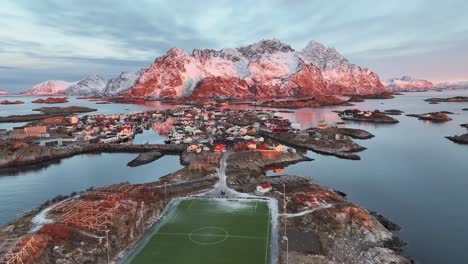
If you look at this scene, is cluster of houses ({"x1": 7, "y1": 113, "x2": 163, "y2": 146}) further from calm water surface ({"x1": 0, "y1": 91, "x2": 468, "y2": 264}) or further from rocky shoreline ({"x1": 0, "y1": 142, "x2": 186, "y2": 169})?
calm water surface ({"x1": 0, "y1": 91, "x2": 468, "y2": 264})

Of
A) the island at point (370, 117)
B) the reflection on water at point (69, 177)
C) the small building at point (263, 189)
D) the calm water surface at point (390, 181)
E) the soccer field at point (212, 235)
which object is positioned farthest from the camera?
the island at point (370, 117)

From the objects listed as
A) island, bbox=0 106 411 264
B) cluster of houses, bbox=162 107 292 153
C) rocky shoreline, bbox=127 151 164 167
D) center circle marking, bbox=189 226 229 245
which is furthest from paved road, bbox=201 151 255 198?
rocky shoreline, bbox=127 151 164 167

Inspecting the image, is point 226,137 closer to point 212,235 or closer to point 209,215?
point 209,215

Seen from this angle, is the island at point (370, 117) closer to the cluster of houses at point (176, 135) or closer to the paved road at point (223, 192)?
the cluster of houses at point (176, 135)

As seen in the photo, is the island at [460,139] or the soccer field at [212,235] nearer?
the soccer field at [212,235]

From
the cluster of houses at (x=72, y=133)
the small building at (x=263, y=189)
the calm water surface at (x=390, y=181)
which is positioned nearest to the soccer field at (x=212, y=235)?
the small building at (x=263, y=189)

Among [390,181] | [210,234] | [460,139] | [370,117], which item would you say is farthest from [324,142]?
[370,117]

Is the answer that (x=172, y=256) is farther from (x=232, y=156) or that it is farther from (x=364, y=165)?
(x=364, y=165)

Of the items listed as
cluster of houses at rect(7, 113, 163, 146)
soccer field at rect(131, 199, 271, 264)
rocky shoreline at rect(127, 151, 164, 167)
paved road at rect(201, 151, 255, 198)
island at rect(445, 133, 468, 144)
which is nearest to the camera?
soccer field at rect(131, 199, 271, 264)
